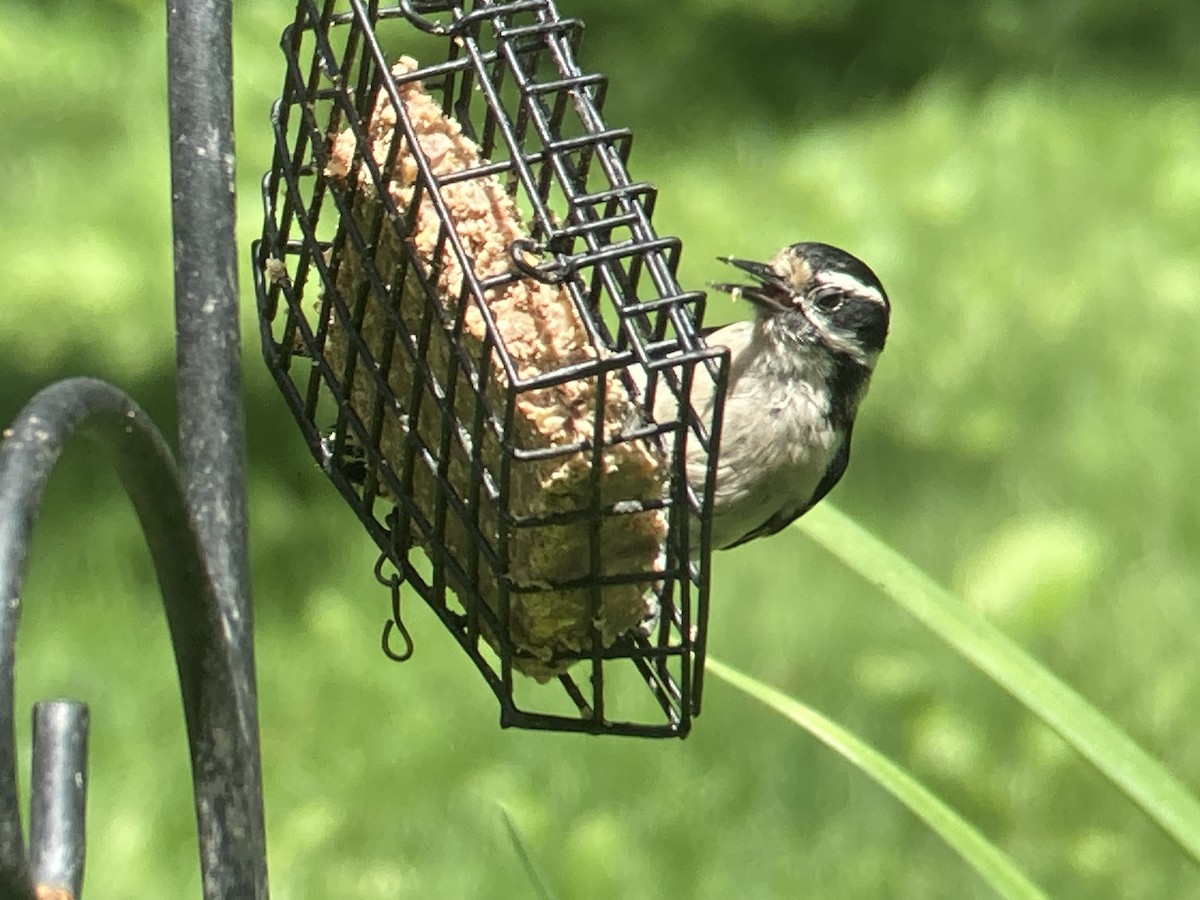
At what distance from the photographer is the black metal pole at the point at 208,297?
→ 2.00 metres

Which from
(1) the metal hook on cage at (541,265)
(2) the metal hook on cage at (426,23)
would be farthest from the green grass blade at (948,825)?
(2) the metal hook on cage at (426,23)

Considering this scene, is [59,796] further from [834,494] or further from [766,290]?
[834,494]

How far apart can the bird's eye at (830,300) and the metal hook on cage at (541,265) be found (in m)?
1.14

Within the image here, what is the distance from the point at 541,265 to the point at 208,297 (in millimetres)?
341

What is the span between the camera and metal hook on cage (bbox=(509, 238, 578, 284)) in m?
1.95

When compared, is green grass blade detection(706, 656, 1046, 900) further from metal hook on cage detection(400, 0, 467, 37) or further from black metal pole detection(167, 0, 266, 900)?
metal hook on cage detection(400, 0, 467, 37)

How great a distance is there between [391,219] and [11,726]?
96 cm

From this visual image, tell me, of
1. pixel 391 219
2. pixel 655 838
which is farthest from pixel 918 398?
pixel 391 219

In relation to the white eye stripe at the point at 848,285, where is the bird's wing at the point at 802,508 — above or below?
below

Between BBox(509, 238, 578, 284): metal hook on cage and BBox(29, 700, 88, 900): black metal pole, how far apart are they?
61 cm

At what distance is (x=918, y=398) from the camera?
18.1ft

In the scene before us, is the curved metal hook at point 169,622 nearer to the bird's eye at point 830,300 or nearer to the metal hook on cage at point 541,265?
the metal hook on cage at point 541,265

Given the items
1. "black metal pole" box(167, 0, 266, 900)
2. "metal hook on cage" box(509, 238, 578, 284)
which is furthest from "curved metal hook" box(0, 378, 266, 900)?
"metal hook on cage" box(509, 238, 578, 284)

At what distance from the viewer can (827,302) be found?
3.14 meters
